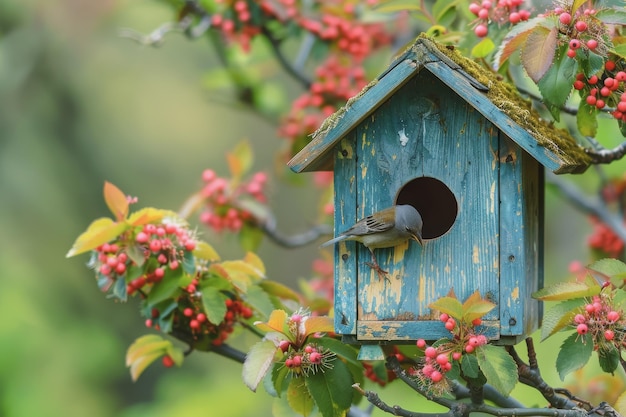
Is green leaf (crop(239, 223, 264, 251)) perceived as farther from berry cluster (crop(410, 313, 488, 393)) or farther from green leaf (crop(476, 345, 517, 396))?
green leaf (crop(476, 345, 517, 396))

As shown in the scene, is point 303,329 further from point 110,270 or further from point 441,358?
point 110,270

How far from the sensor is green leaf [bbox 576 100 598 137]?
128 inches

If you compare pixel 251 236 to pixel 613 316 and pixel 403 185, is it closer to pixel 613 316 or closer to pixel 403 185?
pixel 403 185

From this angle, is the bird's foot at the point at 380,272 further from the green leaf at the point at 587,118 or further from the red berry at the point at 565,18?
the red berry at the point at 565,18

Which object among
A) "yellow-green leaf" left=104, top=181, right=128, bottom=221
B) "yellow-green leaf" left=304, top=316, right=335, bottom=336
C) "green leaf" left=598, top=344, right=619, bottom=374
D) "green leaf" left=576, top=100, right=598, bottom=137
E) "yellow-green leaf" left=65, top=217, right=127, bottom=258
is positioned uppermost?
"green leaf" left=576, top=100, right=598, bottom=137

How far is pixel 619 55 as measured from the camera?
9.82 feet

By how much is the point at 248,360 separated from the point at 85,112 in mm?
8207

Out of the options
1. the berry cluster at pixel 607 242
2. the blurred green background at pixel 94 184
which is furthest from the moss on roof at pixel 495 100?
the blurred green background at pixel 94 184

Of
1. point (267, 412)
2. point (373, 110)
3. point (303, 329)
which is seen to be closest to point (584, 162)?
point (373, 110)

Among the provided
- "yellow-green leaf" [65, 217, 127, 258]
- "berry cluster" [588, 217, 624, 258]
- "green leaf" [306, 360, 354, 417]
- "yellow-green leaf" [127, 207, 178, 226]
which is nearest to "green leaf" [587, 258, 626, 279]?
"green leaf" [306, 360, 354, 417]

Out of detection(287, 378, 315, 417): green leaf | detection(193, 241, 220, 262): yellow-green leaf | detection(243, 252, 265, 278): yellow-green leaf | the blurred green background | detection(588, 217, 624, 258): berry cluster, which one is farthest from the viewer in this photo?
the blurred green background

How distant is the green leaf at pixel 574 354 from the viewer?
117 inches

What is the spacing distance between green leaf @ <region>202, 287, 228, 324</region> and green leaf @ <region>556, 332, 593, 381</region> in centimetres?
122

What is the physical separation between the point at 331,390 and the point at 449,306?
57 centimetres
